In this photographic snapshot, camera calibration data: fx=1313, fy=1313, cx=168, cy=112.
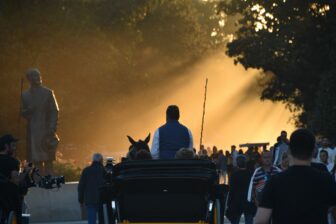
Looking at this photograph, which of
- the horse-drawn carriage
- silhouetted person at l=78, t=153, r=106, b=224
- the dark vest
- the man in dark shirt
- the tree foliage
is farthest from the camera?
the tree foliage

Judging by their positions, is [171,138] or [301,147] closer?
[301,147]

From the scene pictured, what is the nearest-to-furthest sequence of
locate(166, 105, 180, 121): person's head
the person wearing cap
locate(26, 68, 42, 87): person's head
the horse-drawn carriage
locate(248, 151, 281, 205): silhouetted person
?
the horse-drawn carriage, the person wearing cap, locate(166, 105, 180, 121): person's head, locate(248, 151, 281, 205): silhouetted person, locate(26, 68, 42, 87): person's head

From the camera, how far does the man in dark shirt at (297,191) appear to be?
29.5 ft

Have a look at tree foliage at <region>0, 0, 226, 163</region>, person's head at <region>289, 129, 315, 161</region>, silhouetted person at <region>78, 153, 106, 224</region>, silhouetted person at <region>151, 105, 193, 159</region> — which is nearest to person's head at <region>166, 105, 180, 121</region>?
silhouetted person at <region>151, 105, 193, 159</region>

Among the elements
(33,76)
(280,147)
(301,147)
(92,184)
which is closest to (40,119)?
(33,76)

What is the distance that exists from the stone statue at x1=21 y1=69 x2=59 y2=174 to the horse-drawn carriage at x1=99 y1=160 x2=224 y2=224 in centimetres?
1037

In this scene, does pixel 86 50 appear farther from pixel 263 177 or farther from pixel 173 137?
pixel 173 137

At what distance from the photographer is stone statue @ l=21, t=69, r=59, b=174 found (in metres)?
24.9

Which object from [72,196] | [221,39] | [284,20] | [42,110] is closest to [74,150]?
[284,20]

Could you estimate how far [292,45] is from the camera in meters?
52.8

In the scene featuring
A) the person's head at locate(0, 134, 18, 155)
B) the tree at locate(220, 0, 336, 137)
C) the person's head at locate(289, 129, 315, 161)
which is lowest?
the person's head at locate(289, 129, 315, 161)

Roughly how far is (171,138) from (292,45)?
37.6 metres

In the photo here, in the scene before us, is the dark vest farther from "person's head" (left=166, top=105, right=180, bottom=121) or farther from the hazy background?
the hazy background

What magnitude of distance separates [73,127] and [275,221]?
59458 mm
